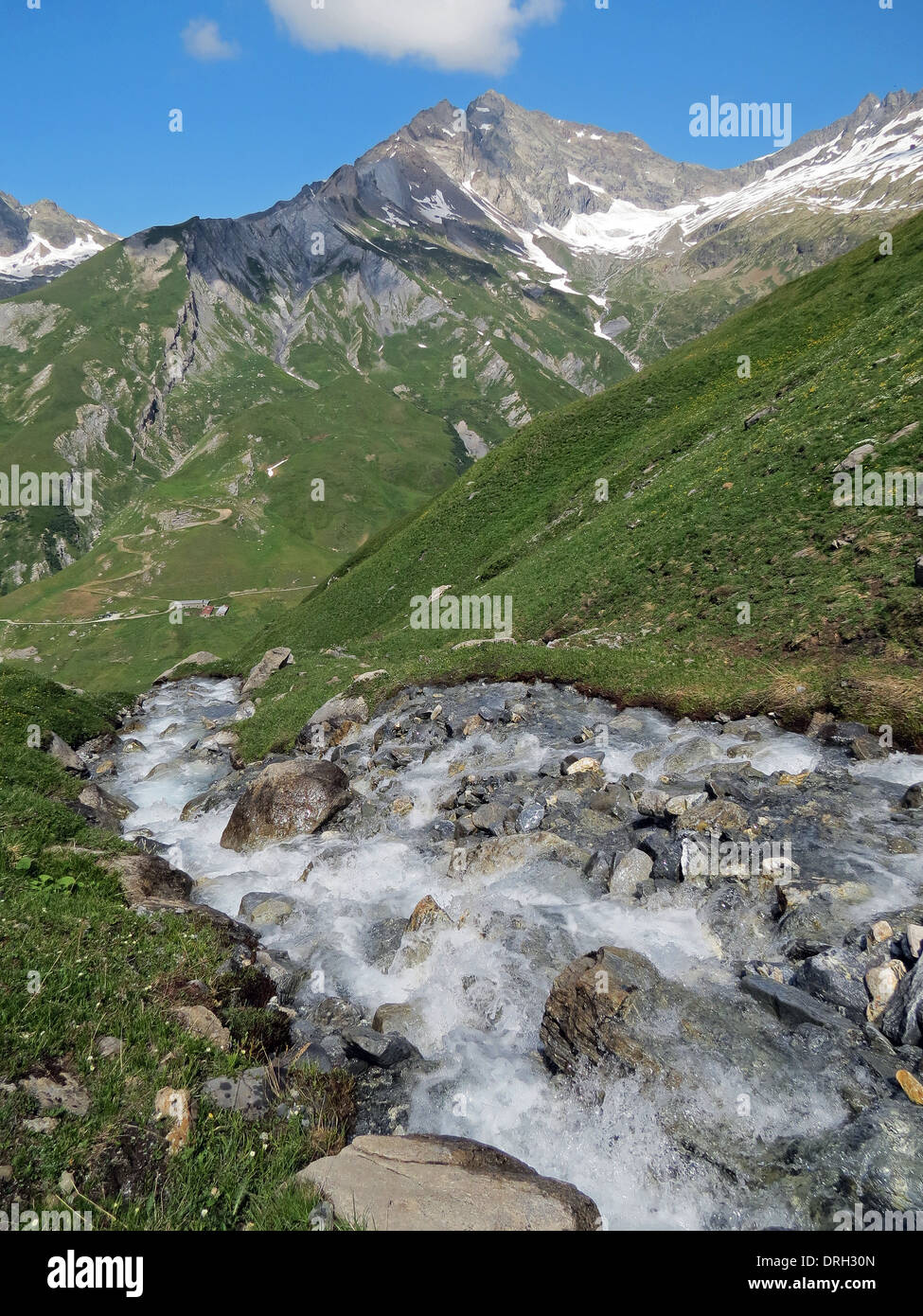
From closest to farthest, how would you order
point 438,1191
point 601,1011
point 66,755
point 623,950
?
point 438,1191
point 601,1011
point 623,950
point 66,755

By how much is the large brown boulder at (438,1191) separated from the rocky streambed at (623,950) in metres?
0.60

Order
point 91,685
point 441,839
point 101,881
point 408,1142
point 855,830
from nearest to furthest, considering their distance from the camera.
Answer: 1. point 408,1142
2. point 101,881
3. point 855,830
4. point 441,839
5. point 91,685

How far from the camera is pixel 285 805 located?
74.5 ft

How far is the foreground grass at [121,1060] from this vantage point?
6.91 metres

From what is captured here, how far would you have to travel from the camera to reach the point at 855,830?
15312 mm

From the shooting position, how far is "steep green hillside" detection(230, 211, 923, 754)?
81.0ft

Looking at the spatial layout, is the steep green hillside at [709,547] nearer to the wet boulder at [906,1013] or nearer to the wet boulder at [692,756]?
the wet boulder at [692,756]

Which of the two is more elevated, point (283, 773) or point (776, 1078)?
point (283, 773)

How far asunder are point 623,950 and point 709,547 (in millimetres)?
27836

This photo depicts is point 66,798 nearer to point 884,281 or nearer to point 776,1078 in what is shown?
point 776,1078

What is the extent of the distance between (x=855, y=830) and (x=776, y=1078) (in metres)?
7.88

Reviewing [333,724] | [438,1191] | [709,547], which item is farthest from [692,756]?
[333,724]

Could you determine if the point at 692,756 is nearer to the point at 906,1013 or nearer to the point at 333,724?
the point at 906,1013

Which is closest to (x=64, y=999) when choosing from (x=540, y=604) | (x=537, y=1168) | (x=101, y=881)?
(x=101, y=881)
